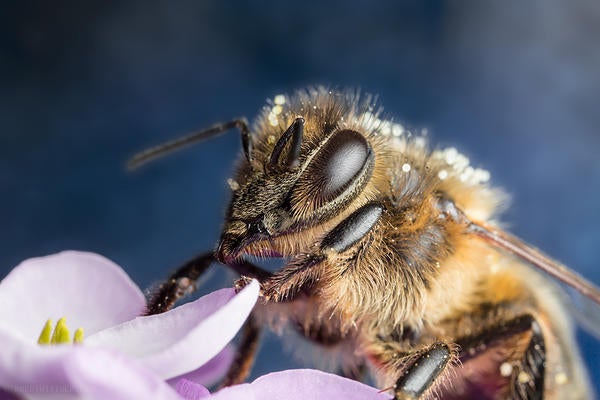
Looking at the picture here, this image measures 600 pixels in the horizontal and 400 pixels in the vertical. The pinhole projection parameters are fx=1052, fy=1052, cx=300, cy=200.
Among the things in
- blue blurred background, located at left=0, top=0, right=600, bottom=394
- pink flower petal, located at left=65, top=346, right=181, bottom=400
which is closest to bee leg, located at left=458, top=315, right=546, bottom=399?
pink flower petal, located at left=65, top=346, right=181, bottom=400

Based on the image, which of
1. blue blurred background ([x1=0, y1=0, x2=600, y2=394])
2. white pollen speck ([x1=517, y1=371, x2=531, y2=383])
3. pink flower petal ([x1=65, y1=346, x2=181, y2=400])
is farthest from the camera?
blue blurred background ([x1=0, y1=0, x2=600, y2=394])

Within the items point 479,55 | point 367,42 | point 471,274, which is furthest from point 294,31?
point 471,274

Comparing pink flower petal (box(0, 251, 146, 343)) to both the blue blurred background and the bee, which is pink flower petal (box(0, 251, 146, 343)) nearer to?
the bee

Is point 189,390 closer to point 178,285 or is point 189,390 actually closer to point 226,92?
point 178,285

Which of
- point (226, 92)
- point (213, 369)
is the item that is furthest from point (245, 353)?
point (226, 92)

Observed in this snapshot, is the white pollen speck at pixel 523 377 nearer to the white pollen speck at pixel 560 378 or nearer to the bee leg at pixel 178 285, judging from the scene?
the white pollen speck at pixel 560 378

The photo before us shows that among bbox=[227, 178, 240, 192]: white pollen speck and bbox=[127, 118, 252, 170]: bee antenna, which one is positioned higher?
bbox=[127, 118, 252, 170]: bee antenna
